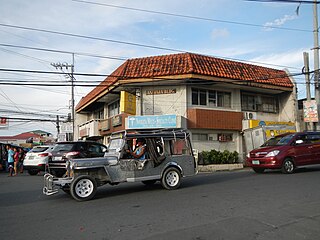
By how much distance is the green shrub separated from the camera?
693 inches

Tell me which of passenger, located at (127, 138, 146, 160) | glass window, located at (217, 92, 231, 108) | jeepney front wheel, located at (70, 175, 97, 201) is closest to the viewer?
jeepney front wheel, located at (70, 175, 97, 201)

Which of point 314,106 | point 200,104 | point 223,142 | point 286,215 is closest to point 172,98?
point 200,104

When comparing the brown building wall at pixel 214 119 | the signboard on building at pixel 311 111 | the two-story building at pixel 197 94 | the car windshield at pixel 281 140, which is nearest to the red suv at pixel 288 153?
the car windshield at pixel 281 140

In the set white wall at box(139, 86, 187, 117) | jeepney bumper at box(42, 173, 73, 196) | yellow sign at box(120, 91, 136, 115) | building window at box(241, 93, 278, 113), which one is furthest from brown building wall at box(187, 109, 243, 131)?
jeepney bumper at box(42, 173, 73, 196)

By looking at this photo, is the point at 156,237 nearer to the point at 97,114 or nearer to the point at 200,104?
the point at 200,104

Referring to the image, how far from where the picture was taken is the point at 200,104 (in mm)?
19016

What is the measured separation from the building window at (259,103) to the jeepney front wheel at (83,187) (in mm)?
15078

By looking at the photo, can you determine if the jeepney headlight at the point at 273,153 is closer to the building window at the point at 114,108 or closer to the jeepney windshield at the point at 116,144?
the jeepney windshield at the point at 116,144

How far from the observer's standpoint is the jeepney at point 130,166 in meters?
7.93

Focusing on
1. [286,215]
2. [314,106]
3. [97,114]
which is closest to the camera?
[286,215]

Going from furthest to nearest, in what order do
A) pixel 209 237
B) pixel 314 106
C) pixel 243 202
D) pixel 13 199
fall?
pixel 314 106 → pixel 13 199 → pixel 243 202 → pixel 209 237

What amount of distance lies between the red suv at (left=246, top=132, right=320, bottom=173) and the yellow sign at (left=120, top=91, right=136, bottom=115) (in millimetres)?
7475

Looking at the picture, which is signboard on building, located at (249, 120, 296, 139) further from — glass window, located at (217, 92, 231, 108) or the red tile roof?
the red tile roof

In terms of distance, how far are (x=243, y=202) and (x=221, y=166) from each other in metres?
10.8
